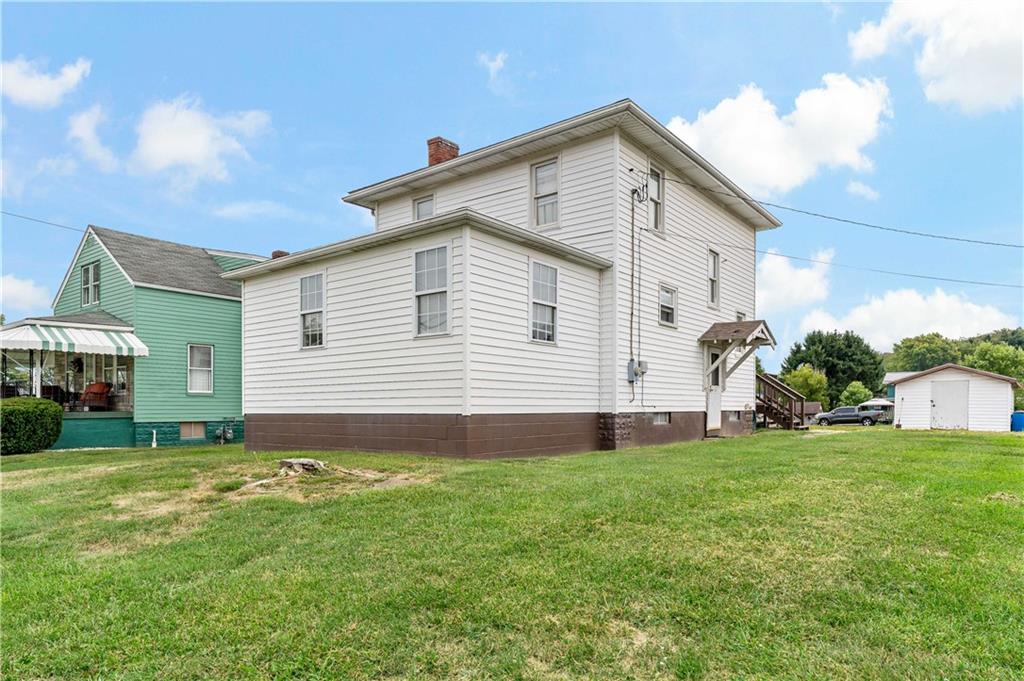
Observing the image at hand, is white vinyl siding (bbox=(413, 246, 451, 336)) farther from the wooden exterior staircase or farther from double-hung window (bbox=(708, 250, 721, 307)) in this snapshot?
the wooden exterior staircase

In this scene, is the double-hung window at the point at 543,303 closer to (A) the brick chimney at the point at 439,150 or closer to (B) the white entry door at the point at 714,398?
(A) the brick chimney at the point at 439,150

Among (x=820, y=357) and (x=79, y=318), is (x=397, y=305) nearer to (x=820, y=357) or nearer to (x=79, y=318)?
(x=79, y=318)

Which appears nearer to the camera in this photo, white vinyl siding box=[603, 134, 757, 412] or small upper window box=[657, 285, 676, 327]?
white vinyl siding box=[603, 134, 757, 412]

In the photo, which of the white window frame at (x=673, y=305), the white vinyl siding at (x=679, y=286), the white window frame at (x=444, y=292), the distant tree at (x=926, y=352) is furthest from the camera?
the distant tree at (x=926, y=352)

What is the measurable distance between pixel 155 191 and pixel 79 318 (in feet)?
20.4

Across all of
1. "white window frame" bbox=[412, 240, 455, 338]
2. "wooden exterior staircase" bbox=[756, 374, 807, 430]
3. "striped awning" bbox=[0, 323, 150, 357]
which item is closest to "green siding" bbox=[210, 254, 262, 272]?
"striped awning" bbox=[0, 323, 150, 357]

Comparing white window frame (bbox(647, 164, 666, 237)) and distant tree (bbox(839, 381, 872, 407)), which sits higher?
white window frame (bbox(647, 164, 666, 237))

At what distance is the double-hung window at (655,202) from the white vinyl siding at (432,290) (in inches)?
229

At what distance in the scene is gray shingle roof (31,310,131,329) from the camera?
18195 millimetres

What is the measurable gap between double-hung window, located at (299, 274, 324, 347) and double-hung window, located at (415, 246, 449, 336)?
9.80ft

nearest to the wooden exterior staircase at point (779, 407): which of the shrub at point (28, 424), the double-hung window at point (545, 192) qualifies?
the double-hung window at point (545, 192)

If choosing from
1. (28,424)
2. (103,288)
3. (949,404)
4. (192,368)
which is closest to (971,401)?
(949,404)

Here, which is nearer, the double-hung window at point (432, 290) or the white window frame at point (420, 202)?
the double-hung window at point (432, 290)

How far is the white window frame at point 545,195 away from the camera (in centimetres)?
1380
